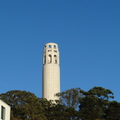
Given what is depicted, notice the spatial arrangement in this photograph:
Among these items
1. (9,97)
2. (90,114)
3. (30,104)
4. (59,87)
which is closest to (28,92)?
(9,97)

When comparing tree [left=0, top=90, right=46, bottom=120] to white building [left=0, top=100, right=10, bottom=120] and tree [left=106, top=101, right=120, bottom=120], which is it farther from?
white building [left=0, top=100, right=10, bottom=120]

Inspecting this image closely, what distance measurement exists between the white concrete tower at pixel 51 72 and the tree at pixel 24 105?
2404 cm

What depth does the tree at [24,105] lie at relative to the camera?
7169cm

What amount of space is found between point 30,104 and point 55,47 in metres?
43.6

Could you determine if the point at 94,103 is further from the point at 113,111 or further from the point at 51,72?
the point at 51,72

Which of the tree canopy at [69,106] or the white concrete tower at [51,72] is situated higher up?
the white concrete tower at [51,72]

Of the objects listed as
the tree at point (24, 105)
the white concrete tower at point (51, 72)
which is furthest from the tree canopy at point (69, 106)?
the white concrete tower at point (51, 72)

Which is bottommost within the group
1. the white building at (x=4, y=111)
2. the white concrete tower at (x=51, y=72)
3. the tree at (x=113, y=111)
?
the white building at (x=4, y=111)

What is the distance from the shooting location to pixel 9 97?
8200cm

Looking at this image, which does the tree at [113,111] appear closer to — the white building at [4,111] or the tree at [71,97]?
the tree at [71,97]

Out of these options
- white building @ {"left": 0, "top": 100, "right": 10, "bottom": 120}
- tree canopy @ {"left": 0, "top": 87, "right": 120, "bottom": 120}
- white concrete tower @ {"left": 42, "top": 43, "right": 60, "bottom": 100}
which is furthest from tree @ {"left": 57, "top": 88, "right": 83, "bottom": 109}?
white building @ {"left": 0, "top": 100, "right": 10, "bottom": 120}

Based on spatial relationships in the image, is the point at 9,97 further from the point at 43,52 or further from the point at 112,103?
the point at 43,52

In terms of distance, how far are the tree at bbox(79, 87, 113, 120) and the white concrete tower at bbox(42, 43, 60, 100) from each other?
902 inches

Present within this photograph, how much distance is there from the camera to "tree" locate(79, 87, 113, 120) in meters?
74.2
